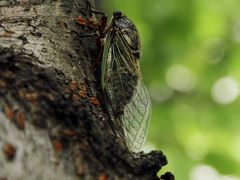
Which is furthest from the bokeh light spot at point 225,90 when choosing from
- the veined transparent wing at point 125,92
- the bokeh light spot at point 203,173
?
the veined transparent wing at point 125,92

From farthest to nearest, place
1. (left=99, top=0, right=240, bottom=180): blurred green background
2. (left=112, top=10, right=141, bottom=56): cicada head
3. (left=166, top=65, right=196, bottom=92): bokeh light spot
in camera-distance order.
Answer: (left=166, top=65, right=196, bottom=92): bokeh light spot < (left=99, top=0, right=240, bottom=180): blurred green background < (left=112, top=10, right=141, bottom=56): cicada head

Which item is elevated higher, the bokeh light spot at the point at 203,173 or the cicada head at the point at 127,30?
the cicada head at the point at 127,30

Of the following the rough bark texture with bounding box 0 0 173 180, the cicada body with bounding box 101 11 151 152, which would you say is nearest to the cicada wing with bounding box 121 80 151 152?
the cicada body with bounding box 101 11 151 152

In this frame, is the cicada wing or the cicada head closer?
the cicada wing

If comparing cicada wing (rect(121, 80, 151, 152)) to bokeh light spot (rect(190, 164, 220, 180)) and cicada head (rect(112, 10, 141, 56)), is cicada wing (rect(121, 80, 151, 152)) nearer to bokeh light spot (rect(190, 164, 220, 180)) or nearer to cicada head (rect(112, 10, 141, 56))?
cicada head (rect(112, 10, 141, 56))

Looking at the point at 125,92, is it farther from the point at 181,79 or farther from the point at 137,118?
the point at 181,79

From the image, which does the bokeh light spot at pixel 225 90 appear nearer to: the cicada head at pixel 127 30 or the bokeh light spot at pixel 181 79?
the bokeh light spot at pixel 181 79

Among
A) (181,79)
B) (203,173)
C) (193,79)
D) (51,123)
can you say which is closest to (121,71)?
(51,123)
